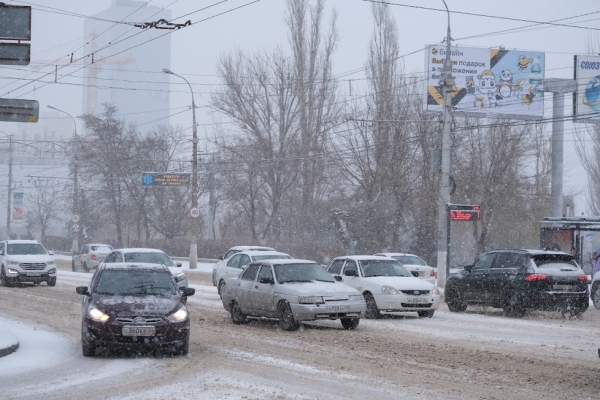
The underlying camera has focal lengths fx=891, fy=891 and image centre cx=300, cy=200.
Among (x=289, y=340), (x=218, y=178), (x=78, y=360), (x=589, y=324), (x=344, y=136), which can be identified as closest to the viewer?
(x=78, y=360)

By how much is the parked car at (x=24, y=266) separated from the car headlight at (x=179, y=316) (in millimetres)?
20456

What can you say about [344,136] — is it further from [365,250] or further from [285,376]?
[285,376]

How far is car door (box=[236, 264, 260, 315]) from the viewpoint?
1920 cm

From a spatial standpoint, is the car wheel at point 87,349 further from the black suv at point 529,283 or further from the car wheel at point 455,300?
the car wheel at point 455,300

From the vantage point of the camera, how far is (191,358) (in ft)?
44.6

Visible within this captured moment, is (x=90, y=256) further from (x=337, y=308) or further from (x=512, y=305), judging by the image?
(x=337, y=308)

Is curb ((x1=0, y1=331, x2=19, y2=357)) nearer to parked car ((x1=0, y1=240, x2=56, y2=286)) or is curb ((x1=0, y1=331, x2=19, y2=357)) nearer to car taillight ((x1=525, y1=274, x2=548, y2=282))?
car taillight ((x1=525, y1=274, x2=548, y2=282))

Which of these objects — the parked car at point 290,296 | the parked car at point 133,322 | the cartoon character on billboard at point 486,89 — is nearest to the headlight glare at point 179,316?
the parked car at point 133,322

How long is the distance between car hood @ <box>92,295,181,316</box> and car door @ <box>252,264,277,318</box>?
4.28 meters

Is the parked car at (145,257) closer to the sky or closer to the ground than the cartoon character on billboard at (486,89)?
closer to the ground

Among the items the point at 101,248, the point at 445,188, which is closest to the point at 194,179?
the point at 101,248

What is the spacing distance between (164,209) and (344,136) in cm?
2227

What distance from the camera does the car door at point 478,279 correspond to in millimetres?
22797

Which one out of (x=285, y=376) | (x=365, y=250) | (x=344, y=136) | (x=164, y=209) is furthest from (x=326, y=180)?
(x=285, y=376)
